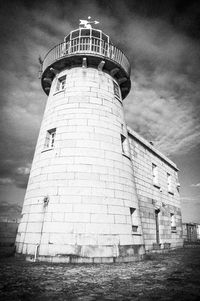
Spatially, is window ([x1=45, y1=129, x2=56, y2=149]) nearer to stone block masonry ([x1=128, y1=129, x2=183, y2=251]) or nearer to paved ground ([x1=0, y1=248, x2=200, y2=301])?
stone block masonry ([x1=128, y1=129, x2=183, y2=251])

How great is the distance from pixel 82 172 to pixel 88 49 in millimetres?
8131

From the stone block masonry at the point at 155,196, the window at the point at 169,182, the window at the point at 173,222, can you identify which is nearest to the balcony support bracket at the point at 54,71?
the stone block masonry at the point at 155,196

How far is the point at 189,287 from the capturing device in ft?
14.8

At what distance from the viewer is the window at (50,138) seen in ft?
35.2

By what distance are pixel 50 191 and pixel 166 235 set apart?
37.3 feet

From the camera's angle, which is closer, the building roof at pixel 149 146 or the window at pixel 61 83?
the window at pixel 61 83

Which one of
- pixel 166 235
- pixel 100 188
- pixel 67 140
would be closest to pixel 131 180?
pixel 100 188

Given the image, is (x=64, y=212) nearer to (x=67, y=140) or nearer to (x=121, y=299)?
(x=67, y=140)

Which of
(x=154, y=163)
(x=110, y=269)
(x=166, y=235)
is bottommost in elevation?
(x=110, y=269)

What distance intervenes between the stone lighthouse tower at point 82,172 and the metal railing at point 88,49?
6cm

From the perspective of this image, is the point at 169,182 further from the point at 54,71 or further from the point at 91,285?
the point at 91,285

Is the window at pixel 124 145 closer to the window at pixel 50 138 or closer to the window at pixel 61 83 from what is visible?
the window at pixel 50 138

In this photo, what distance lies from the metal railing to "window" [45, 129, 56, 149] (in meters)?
4.85

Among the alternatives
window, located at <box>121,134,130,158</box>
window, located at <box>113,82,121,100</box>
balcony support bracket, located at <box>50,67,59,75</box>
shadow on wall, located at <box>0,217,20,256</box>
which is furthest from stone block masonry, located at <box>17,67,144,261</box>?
shadow on wall, located at <box>0,217,20,256</box>
